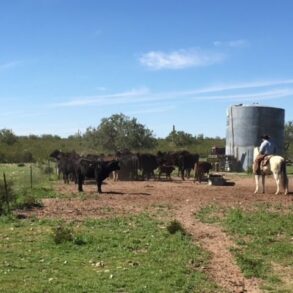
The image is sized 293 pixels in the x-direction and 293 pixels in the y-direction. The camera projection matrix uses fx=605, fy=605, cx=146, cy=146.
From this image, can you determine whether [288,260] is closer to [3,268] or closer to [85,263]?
[85,263]

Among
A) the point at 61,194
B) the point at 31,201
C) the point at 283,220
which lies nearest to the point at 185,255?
the point at 283,220

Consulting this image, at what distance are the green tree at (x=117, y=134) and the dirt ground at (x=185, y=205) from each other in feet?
71.9

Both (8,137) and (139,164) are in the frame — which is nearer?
(139,164)

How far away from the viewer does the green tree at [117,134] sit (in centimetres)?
4906

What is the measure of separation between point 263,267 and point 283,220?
536 cm

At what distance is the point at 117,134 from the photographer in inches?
1944

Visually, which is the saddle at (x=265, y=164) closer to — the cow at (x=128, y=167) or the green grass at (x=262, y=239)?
the green grass at (x=262, y=239)

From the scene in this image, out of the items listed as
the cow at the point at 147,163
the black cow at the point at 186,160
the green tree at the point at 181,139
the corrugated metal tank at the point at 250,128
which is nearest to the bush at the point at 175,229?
the cow at the point at 147,163

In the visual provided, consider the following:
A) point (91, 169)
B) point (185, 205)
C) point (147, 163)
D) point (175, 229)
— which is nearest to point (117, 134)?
point (147, 163)

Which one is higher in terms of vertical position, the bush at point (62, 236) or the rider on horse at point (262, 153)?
the rider on horse at point (262, 153)

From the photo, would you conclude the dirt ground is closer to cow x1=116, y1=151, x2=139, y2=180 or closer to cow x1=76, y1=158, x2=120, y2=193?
cow x1=76, y1=158, x2=120, y2=193

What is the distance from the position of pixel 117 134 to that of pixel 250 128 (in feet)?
42.4

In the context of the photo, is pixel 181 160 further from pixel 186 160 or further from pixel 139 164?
pixel 139 164

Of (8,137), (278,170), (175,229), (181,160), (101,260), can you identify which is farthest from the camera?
(8,137)
